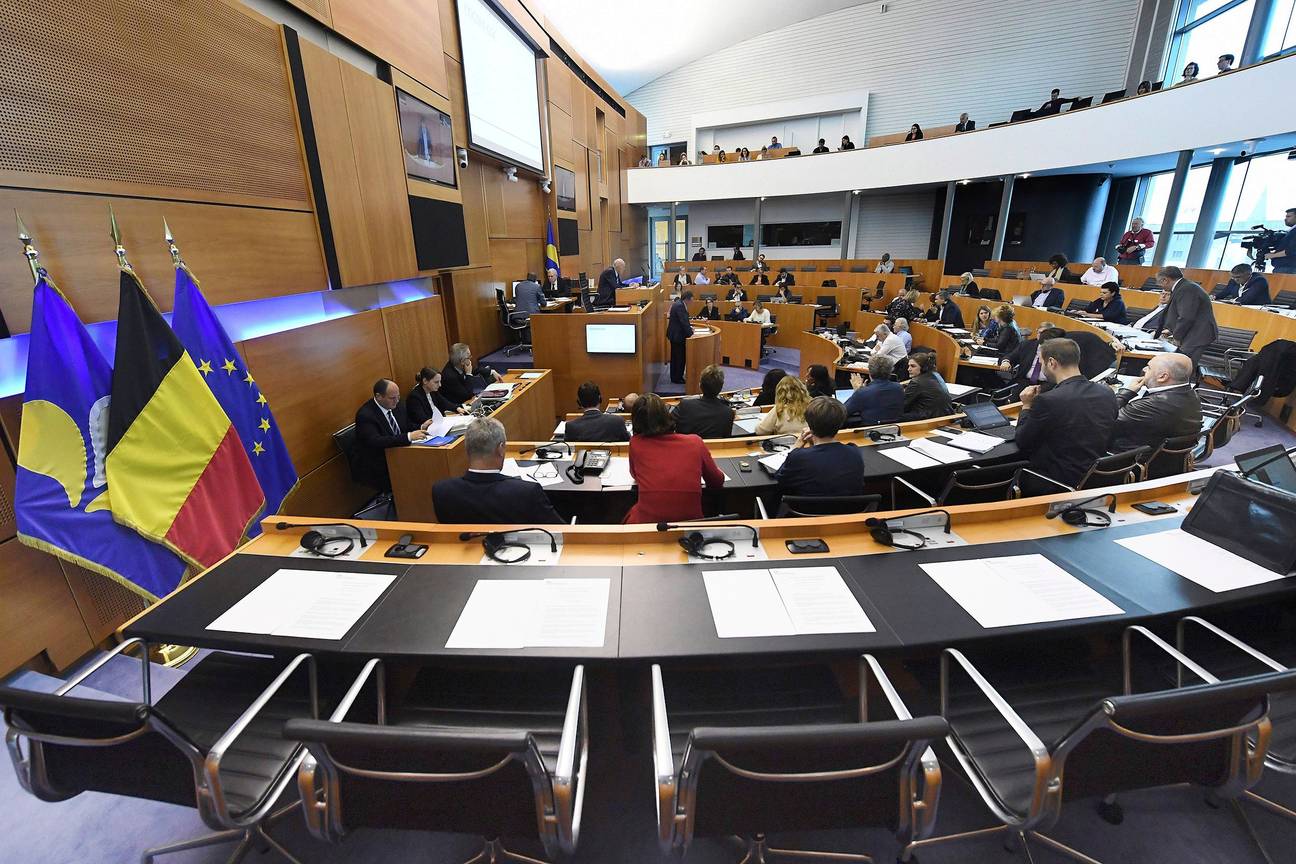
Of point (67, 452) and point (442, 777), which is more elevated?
point (67, 452)

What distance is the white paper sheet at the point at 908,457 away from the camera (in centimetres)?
319

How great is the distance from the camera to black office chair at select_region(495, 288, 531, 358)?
7574 millimetres

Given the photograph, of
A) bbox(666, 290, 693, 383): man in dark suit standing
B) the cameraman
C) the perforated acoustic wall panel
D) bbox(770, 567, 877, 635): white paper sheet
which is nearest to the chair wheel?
bbox(770, 567, 877, 635): white paper sheet

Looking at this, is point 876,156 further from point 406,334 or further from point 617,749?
point 617,749

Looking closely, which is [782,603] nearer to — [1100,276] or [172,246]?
[172,246]

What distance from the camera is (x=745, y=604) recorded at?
1.69 m

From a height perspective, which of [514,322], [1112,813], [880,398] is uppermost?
[514,322]

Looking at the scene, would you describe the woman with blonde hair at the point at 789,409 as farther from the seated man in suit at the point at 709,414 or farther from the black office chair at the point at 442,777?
the black office chair at the point at 442,777

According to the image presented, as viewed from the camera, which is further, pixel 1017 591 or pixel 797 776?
pixel 1017 591

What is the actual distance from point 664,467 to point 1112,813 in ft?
6.93

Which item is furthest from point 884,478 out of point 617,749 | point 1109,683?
point 617,749

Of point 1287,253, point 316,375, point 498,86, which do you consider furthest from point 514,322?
point 1287,253

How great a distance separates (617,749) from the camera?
2078mm

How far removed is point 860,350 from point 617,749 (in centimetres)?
672
